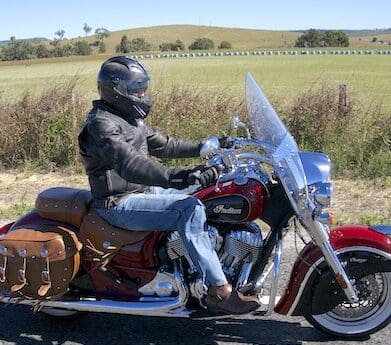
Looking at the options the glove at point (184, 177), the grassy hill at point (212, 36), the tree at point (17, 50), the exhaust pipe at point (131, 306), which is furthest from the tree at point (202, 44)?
the glove at point (184, 177)

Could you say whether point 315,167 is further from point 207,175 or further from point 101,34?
point 101,34

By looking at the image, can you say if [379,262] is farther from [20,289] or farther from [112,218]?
[20,289]

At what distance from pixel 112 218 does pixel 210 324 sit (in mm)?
988

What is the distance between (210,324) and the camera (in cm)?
394

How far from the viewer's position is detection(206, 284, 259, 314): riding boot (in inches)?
134

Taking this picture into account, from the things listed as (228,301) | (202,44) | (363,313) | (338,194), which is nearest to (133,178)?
(228,301)

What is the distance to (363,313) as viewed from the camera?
3.64 meters

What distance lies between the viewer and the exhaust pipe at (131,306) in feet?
11.6

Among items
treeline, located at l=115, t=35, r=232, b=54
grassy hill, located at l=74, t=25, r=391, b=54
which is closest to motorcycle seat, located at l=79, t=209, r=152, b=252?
treeline, located at l=115, t=35, r=232, b=54

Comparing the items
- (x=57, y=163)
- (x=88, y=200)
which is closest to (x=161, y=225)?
(x=88, y=200)

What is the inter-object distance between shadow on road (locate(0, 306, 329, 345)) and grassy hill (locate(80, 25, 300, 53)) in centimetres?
10907

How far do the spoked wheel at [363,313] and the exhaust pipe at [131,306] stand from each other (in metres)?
0.79

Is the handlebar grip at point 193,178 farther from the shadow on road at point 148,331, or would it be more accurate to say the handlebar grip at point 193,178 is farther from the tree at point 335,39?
the tree at point 335,39

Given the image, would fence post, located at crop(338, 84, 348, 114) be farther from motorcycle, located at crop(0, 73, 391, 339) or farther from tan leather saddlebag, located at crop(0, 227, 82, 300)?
tan leather saddlebag, located at crop(0, 227, 82, 300)
